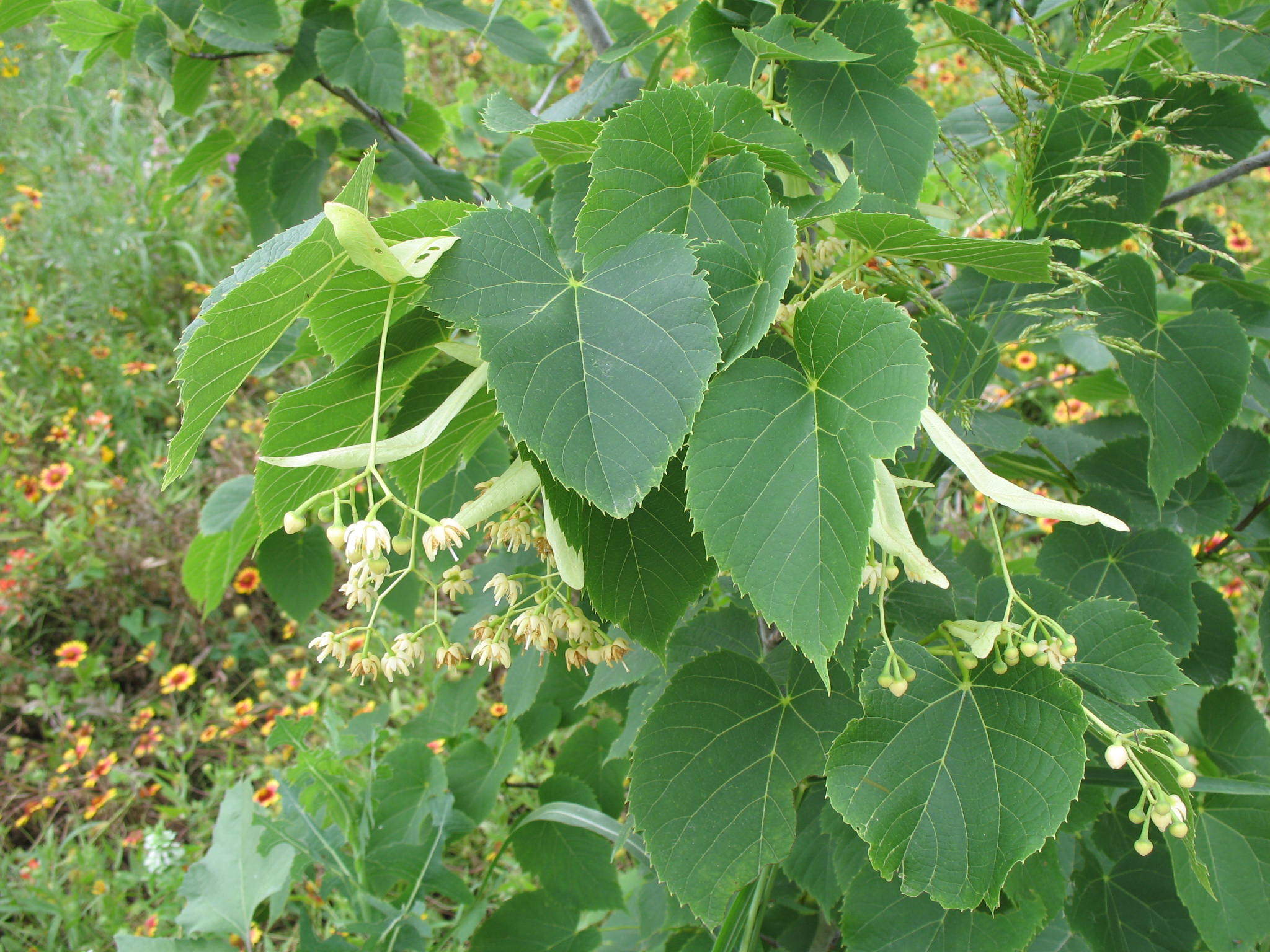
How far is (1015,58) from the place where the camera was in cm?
117

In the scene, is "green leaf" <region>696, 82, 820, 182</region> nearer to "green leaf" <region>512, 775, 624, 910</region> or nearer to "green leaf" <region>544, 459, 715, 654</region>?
"green leaf" <region>544, 459, 715, 654</region>

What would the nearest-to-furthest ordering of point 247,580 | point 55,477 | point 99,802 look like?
point 99,802
point 247,580
point 55,477

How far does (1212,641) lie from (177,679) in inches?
137

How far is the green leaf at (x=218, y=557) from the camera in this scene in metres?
1.49

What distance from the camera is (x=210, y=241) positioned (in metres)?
5.16

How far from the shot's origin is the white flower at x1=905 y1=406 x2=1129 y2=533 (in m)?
0.72

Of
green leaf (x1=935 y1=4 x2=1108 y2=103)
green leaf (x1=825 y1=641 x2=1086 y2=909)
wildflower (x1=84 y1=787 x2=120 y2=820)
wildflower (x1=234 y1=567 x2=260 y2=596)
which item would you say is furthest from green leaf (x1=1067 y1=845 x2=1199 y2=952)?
wildflower (x1=234 y1=567 x2=260 y2=596)

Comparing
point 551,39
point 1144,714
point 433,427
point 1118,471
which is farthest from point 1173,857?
point 551,39

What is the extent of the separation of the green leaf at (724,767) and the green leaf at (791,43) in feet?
2.39

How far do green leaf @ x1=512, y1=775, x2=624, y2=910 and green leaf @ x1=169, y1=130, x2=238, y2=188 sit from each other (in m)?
1.62

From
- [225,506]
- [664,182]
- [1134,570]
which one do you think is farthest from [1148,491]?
[225,506]

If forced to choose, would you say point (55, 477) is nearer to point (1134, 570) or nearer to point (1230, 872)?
point (1134, 570)

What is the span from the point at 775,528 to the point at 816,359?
0.18 meters

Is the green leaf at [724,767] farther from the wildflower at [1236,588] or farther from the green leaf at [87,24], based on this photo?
the wildflower at [1236,588]
